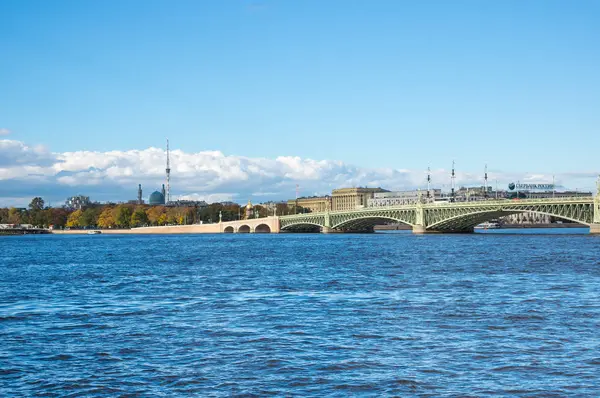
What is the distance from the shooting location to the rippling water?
53.8 feet

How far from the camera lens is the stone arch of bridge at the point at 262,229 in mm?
185738

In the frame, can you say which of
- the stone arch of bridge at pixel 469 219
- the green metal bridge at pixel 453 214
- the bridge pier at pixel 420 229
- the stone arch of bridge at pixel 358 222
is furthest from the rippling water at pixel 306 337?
the stone arch of bridge at pixel 358 222

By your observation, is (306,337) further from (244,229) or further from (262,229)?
(244,229)

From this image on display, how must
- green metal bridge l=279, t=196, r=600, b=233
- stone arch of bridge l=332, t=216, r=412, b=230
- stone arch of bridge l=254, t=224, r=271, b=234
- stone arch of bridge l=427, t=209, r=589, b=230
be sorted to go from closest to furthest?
green metal bridge l=279, t=196, r=600, b=233
stone arch of bridge l=427, t=209, r=589, b=230
stone arch of bridge l=332, t=216, r=412, b=230
stone arch of bridge l=254, t=224, r=271, b=234

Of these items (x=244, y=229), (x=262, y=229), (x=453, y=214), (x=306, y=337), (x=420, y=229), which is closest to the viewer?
(x=306, y=337)

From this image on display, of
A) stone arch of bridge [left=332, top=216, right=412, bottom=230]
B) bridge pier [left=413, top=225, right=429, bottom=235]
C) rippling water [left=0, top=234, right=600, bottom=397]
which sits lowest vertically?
rippling water [left=0, top=234, right=600, bottom=397]

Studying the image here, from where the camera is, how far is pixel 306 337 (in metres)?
21.5

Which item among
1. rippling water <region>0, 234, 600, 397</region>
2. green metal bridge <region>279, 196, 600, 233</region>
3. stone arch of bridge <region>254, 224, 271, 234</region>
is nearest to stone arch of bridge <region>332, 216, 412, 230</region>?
green metal bridge <region>279, 196, 600, 233</region>

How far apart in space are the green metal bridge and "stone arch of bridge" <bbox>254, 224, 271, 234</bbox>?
62.4 feet

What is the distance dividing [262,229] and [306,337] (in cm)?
16671

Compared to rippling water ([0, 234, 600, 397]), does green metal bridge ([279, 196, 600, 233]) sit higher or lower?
higher

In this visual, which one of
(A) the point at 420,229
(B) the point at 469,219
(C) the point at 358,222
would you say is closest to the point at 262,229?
(C) the point at 358,222

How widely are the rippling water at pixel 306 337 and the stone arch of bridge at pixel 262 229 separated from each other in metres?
146

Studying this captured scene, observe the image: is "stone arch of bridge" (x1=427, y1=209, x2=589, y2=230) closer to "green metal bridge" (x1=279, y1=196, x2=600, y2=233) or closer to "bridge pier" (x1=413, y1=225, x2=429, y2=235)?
"green metal bridge" (x1=279, y1=196, x2=600, y2=233)
